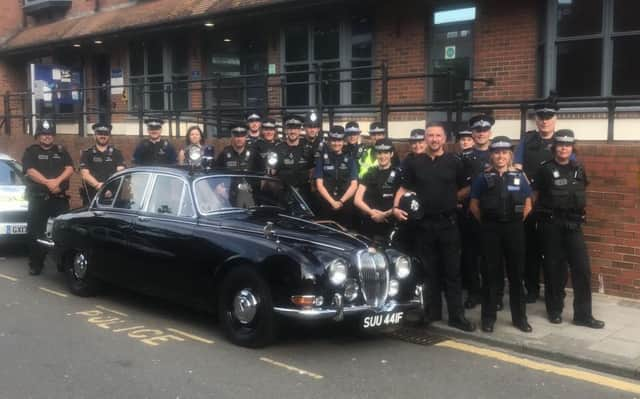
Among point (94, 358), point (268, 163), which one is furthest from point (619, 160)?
point (94, 358)

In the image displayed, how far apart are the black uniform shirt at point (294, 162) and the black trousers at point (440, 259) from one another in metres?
2.43

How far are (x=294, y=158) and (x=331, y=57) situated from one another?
4597 mm

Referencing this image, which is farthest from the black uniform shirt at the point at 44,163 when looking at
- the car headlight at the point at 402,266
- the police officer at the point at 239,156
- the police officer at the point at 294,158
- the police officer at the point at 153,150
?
the car headlight at the point at 402,266

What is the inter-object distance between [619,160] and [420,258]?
265 centimetres

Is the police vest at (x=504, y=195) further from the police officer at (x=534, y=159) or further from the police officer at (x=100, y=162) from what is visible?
the police officer at (x=100, y=162)

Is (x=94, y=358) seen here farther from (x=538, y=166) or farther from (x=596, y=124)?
(x=596, y=124)

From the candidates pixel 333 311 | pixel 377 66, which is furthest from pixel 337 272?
pixel 377 66

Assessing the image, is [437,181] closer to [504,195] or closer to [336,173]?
[504,195]

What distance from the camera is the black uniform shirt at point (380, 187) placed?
7383 mm

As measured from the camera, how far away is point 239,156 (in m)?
8.95

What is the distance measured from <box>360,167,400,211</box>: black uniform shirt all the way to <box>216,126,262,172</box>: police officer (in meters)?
1.68

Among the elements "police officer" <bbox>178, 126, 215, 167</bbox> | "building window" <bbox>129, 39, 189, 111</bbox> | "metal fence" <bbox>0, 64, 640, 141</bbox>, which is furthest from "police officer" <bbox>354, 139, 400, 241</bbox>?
"building window" <bbox>129, 39, 189, 111</bbox>

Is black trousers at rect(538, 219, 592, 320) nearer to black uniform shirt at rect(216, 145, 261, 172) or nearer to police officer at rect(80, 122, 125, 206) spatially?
black uniform shirt at rect(216, 145, 261, 172)

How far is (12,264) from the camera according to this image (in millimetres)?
10195
